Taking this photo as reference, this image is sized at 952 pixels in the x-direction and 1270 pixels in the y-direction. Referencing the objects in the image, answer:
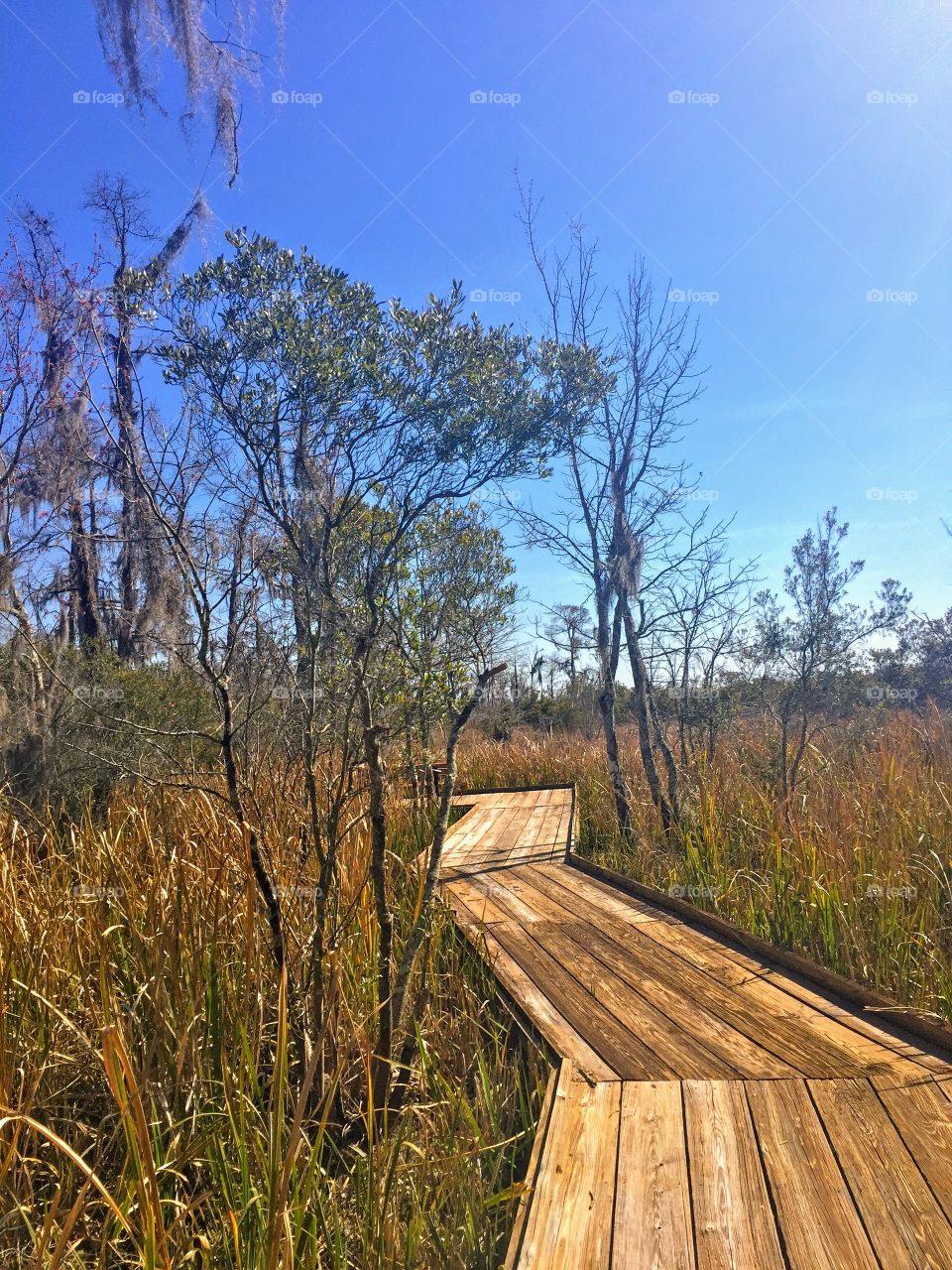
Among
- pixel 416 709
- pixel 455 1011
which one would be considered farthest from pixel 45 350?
pixel 455 1011

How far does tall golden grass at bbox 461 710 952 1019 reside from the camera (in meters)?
3.66

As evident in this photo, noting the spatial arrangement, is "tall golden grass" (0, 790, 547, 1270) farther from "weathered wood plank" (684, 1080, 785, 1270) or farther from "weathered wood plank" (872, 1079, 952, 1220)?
"weathered wood plank" (872, 1079, 952, 1220)

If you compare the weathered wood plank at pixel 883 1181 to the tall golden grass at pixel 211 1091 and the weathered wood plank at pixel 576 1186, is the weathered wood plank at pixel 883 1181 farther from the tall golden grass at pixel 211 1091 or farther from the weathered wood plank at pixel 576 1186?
the tall golden grass at pixel 211 1091

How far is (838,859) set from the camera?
4.25m

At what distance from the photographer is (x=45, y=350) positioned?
8.22 meters

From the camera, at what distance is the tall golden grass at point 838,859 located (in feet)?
12.0

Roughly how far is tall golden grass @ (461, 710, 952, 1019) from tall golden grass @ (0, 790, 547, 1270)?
183 cm

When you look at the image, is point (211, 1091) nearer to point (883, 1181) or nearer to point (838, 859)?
point (883, 1181)

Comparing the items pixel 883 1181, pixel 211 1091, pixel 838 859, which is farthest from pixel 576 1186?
pixel 838 859

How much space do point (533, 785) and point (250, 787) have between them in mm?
8072

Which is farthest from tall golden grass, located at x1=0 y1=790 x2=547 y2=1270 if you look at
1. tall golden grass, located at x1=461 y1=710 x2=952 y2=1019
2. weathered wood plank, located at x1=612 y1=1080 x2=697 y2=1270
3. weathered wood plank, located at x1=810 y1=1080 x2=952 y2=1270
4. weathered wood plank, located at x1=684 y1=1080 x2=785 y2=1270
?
tall golden grass, located at x1=461 y1=710 x2=952 y2=1019

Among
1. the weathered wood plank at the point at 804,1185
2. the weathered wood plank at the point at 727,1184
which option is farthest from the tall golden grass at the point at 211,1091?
the weathered wood plank at the point at 804,1185

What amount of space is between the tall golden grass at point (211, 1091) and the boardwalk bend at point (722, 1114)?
0.23 metres

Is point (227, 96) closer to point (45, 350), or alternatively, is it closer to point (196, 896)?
point (45, 350)
